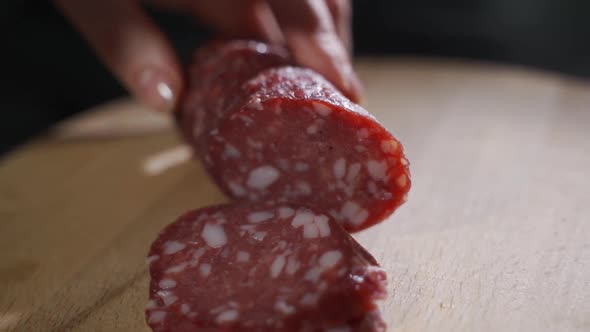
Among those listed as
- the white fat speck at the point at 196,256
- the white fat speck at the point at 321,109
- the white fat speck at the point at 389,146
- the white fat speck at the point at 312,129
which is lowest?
the white fat speck at the point at 196,256

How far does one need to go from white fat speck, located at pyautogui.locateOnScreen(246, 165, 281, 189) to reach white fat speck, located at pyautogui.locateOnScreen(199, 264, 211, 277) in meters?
0.40

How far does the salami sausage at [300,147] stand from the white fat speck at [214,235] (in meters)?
0.26

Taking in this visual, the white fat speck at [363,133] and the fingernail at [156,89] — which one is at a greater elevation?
the fingernail at [156,89]

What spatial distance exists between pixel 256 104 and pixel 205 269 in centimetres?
49

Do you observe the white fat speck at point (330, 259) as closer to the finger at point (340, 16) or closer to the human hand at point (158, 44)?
the human hand at point (158, 44)

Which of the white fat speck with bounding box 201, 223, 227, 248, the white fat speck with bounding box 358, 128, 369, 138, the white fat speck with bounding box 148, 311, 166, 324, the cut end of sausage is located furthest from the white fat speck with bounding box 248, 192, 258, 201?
the white fat speck with bounding box 148, 311, 166, 324

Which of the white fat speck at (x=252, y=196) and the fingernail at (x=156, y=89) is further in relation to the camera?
the fingernail at (x=156, y=89)

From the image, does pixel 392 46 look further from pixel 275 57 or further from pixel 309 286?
pixel 309 286

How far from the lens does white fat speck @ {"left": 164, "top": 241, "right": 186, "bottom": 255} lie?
71.5 inches

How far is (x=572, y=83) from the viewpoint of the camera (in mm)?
3191

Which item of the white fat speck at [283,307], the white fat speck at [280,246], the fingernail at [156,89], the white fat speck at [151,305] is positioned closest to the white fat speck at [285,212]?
the white fat speck at [280,246]

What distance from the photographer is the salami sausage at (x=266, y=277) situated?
156 cm

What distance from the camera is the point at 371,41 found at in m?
4.32

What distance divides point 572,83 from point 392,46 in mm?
1348
